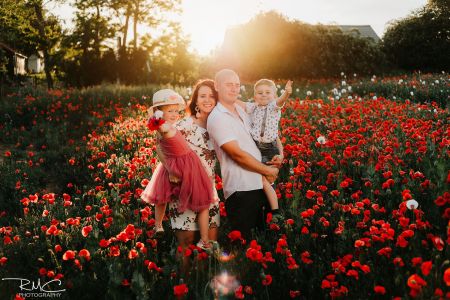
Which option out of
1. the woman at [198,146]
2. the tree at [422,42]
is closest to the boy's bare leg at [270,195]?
the woman at [198,146]

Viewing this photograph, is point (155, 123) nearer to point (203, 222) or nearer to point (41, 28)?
point (203, 222)

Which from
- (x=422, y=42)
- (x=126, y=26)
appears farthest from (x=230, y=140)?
(x=422, y=42)

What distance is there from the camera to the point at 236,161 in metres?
3.76

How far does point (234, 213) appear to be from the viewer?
3.82m

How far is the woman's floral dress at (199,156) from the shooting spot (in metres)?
3.86

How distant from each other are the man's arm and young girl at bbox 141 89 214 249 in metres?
0.31

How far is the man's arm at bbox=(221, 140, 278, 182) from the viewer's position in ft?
12.0

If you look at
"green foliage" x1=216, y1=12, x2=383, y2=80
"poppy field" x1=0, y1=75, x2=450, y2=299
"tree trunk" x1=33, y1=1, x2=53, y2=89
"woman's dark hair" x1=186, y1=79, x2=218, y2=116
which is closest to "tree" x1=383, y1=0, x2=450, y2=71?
"green foliage" x1=216, y1=12, x2=383, y2=80

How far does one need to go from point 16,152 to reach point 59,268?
23.3 feet

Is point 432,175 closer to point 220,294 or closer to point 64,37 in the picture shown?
point 220,294

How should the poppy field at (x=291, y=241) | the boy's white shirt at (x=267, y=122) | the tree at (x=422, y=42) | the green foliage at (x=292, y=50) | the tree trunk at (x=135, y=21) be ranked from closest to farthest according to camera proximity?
the poppy field at (x=291, y=241)
the boy's white shirt at (x=267, y=122)
the green foliage at (x=292, y=50)
the tree trunk at (x=135, y=21)
the tree at (x=422, y=42)

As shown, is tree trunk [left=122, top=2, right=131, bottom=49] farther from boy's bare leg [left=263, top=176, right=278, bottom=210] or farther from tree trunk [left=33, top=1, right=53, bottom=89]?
boy's bare leg [left=263, top=176, right=278, bottom=210]

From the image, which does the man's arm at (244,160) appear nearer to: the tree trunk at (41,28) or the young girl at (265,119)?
the young girl at (265,119)

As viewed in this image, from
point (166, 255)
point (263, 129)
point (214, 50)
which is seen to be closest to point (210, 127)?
point (263, 129)
